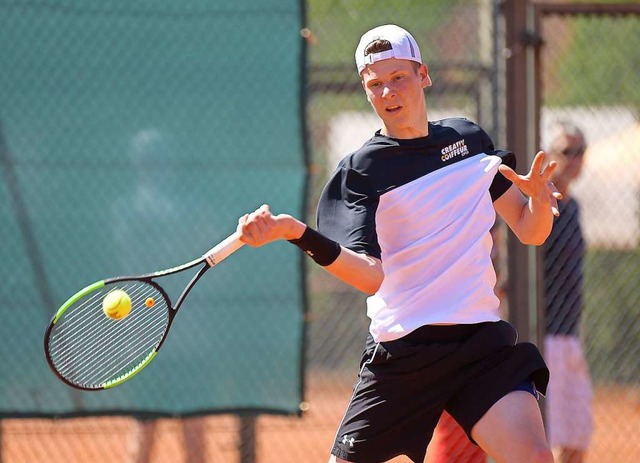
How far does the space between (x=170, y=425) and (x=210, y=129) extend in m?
1.53

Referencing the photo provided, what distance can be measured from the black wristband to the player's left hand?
25.1 inches

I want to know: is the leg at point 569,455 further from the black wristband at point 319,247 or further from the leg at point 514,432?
the black wristband at point 319,247

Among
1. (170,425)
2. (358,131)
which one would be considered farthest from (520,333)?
(358,131)

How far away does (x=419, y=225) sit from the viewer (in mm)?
3314

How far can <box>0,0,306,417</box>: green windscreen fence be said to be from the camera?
16.5ft

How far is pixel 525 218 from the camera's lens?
350 centimetres

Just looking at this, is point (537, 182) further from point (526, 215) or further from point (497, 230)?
point (497, 230)

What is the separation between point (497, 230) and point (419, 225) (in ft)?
6.57

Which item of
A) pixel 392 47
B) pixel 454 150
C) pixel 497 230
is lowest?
pixel 497 230

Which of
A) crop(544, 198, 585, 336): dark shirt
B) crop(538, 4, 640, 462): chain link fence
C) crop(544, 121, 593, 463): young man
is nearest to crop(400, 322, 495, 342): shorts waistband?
crop(544, 121, 593, 463): young man

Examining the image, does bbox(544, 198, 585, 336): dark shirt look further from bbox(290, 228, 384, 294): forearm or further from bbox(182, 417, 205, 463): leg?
bbox(290, 228, 384, 294): forearm

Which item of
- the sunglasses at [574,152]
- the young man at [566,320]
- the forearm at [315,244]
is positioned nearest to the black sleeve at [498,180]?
the forearm at [315,244]

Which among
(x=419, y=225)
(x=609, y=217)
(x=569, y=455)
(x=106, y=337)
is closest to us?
(x=419, y=225)

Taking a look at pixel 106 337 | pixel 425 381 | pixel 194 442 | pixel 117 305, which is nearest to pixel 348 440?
pixel 425 381
